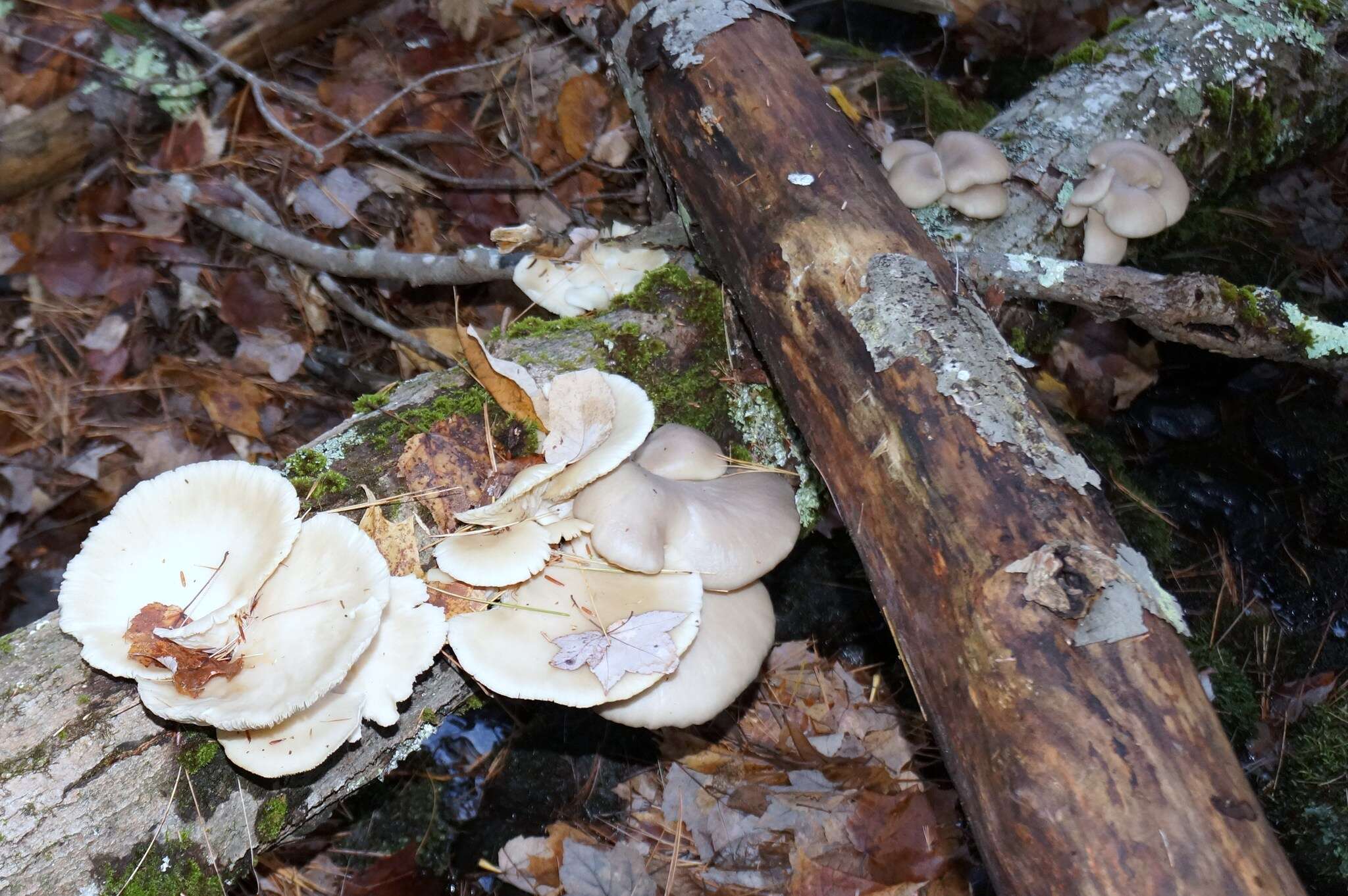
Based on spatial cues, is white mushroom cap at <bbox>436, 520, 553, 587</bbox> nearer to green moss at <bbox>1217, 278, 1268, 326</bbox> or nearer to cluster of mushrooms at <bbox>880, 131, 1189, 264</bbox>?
cluster of mushrooms at <bbox>880, 131, 1189, 264</bbox>

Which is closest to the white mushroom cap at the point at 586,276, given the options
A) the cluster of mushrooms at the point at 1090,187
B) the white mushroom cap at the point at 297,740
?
the cluster of mushrooms at the point at 1090,187

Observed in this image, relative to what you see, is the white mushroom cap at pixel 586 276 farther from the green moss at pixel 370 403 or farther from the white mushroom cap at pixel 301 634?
the white mushroom cap at pixel 301 634

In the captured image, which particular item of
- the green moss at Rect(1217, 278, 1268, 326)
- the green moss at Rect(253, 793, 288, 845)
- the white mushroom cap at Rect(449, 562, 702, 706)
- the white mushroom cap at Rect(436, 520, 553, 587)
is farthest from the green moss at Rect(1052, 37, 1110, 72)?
the green moss at Rect(253, 793, 288, 845)

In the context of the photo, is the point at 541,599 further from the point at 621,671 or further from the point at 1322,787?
the point at 1322,787

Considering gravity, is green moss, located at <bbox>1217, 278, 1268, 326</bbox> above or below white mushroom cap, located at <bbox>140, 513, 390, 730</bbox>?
above

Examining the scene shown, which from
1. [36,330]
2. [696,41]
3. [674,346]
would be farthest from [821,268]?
[36,330]

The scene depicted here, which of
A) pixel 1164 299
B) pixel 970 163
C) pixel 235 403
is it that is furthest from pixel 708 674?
pixel 235 403
